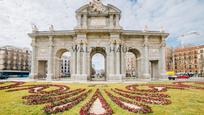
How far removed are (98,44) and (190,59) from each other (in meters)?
67.7

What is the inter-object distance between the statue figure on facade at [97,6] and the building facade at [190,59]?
62749 millimetres

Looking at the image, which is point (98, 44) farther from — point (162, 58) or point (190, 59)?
point (190, 59)

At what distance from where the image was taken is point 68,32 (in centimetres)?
3728

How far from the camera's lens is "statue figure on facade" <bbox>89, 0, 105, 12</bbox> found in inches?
1431

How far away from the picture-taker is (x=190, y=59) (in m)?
85.6

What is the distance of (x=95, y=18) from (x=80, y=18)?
10.9 feet

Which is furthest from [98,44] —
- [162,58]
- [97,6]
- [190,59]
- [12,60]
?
[190,59]

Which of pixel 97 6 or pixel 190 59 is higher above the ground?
pixel 97 6

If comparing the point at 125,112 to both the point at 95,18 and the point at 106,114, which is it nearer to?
the point at 106,114

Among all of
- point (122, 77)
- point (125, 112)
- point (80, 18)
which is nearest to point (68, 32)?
point (80, 18)

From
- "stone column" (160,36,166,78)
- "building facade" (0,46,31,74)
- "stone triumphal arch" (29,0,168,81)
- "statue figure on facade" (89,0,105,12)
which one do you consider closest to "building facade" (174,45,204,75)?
"stone column" (160,36,166,78)

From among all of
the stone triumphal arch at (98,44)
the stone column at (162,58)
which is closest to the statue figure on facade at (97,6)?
the stone triumphal arch at (98,44)

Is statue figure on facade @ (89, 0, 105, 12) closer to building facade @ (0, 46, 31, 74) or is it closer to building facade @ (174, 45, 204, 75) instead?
building facade @ (0, 46, 31, 74)

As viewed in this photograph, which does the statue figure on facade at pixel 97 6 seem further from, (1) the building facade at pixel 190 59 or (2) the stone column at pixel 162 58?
(1) the building facade at pixel 190 59
